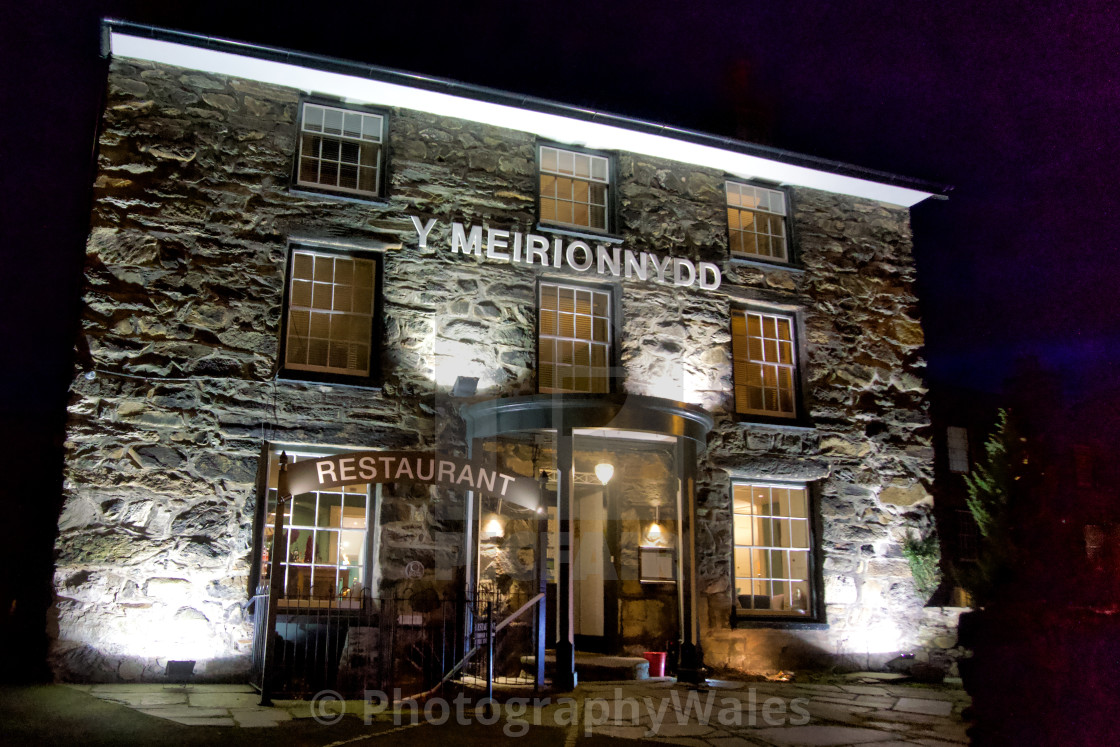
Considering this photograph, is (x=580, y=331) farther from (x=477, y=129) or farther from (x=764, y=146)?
(x=764, y=146)

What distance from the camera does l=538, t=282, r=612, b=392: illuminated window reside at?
10.3 metres

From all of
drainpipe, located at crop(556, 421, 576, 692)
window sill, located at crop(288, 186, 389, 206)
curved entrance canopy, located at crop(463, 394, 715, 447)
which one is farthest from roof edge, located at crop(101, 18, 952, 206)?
drainpipe, located at crop(556, 421, 576, 692)

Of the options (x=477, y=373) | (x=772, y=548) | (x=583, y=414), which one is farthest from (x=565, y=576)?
(x=772, y=548)

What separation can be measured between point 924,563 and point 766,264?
4.63m

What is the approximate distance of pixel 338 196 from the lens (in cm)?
969

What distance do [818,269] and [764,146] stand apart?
1.95 m

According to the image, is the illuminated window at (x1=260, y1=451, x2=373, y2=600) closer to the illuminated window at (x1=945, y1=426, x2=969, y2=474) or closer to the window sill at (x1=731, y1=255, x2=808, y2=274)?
the window sill at (x1=731, y1=255, x2=808, y2=274)

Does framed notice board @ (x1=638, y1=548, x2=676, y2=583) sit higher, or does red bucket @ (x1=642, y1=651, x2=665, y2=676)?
framed notice board @ (x1=638, y1=548, x2=676, y2=583)

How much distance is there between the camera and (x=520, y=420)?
28.6 ft

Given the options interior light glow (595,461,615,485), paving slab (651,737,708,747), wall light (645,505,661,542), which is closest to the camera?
paving slab (651,737,708,747)

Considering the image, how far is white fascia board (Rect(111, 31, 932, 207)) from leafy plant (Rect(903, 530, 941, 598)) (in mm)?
5226

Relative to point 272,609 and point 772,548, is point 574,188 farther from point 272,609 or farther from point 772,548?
point 272,609

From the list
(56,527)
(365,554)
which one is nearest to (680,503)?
(365,554)

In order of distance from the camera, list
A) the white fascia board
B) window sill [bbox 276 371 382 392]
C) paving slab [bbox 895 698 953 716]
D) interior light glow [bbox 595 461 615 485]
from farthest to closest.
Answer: interior light glow [bbox 595 461 615 485] < the white fascia board < window sill [bbox 276 371 382 392] < paving slab [bbox 895 698 953 716]
